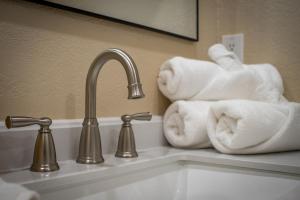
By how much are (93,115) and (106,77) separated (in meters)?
0.16

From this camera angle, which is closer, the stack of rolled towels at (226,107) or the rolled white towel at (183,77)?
the stack of rolled towels at (226,107)

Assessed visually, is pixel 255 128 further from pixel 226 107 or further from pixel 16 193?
pixel 16 193

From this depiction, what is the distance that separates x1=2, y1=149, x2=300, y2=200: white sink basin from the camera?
60 centimetres

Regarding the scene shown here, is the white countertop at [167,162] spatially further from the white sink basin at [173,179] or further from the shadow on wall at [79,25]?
the shadow on wall at [79,25]

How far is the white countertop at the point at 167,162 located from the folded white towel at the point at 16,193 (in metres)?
0.09

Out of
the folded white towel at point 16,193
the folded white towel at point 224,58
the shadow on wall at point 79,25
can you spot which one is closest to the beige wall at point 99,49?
the shadow on wall at point 79,25

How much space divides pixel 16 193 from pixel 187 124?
52 cm

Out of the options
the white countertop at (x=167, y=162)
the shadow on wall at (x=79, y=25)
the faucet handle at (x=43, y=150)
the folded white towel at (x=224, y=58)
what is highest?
the shadow on wall at (x=79, y=25)

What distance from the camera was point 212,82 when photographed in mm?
939

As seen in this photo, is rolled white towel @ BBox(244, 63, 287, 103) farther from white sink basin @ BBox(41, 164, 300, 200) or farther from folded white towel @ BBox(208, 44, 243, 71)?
white sink basin @ BBox(41, 164, 300, 200)

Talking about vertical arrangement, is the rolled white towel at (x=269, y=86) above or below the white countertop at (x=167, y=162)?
above

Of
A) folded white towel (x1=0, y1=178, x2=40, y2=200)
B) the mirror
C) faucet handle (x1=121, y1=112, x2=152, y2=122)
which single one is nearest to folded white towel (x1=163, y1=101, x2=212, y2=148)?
faucet handle (x1=121, y1=112, x2=152, y2=122)

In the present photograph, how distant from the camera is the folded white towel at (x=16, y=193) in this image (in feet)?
1.38

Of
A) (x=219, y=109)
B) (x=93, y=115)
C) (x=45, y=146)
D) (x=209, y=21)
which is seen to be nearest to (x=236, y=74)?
(x=219, y=109)
